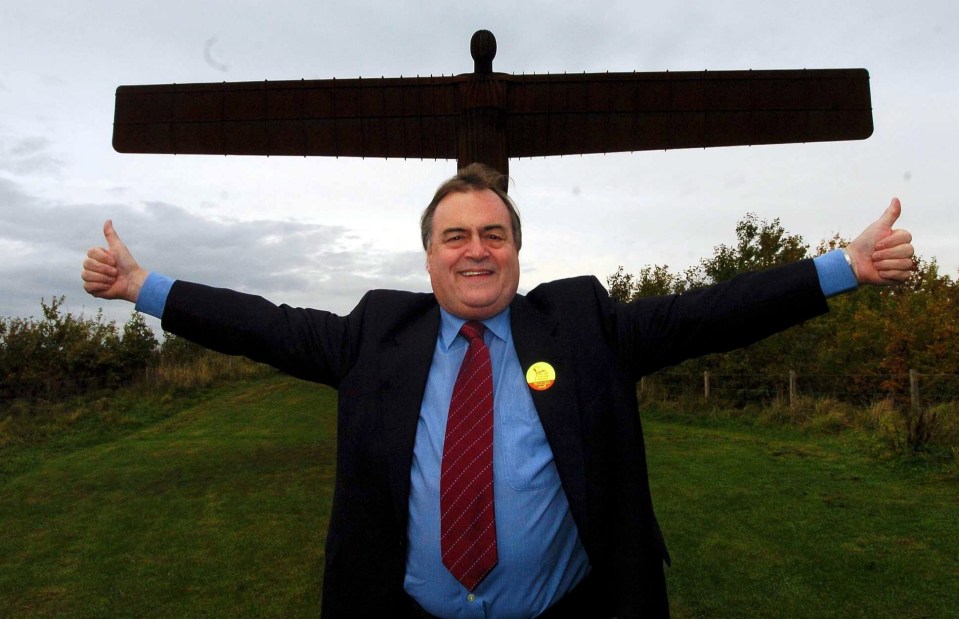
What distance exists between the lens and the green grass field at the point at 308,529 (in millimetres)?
4570

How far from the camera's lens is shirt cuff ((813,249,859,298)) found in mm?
1908

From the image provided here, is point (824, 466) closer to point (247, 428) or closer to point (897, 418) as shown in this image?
point (897, 418)

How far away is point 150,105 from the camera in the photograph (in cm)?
385

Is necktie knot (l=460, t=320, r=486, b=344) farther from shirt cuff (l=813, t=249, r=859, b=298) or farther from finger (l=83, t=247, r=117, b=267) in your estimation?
finger (l=83, t=247, r=117, b=267)

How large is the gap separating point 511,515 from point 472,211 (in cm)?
90

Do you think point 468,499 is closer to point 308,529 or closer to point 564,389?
point 564,389

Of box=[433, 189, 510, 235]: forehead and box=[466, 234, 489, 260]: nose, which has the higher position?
box=[433, 189, 510, 235]: forehead

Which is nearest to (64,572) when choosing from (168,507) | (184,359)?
(168,507)

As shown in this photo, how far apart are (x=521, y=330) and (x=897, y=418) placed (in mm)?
9743

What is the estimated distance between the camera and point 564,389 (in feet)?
6.50

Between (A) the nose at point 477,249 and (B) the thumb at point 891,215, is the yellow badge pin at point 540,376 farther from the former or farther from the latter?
(B) the thumb at point 891,215

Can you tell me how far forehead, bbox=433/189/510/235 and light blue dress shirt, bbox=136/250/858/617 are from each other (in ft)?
1.55

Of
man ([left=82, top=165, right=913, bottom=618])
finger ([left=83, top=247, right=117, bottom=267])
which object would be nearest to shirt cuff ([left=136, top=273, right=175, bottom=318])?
man ([left=82, top=165, right=913, bottom=618])

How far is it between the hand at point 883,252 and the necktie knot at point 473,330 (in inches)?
41.8
